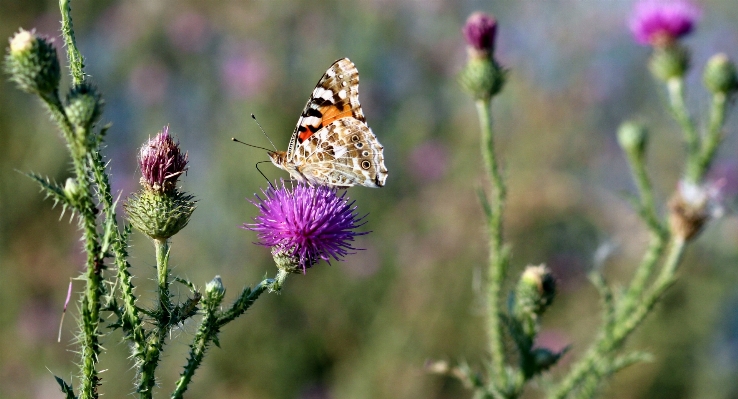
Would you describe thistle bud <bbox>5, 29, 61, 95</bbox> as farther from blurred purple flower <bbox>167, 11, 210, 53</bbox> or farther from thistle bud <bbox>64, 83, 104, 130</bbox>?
blurred purple flower <bbox>167, 11, 210, 53</bbox>

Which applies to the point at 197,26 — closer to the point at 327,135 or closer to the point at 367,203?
the point at 367,203

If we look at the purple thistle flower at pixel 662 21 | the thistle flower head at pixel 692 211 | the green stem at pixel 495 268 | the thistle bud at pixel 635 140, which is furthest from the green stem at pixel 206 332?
the purple thistle flower at pixel 662 21

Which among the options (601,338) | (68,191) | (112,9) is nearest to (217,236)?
(112,9)

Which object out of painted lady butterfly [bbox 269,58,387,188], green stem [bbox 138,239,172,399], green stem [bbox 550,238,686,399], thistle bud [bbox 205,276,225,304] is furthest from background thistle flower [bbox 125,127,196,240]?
green stem [bbox 550,238,686,399]

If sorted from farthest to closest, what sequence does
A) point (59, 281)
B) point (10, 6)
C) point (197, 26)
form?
point (197, 26) < point (10, 6) < point (59, 281)

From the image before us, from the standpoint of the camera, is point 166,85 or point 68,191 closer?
point 68,191

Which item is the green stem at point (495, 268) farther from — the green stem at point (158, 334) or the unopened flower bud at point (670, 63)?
the unopened flower bud at point (670, 63)
